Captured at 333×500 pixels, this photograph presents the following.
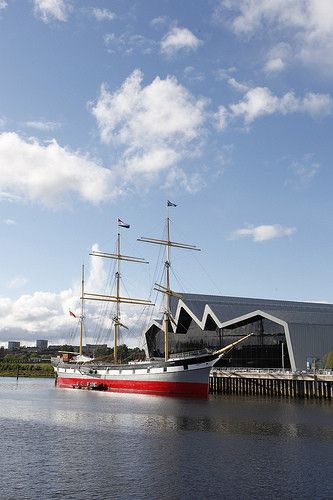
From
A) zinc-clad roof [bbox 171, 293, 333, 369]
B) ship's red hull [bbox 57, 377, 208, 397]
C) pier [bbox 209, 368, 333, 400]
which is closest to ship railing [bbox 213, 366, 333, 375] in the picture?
pier [bbox 209, 368, 333, 400]

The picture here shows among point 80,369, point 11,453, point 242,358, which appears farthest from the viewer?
point 80,369

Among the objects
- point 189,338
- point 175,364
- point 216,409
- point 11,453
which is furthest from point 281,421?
→ point 189,338

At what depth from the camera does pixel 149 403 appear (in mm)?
64500

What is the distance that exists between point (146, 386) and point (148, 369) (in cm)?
249

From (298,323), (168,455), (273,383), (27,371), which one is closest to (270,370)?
(273,383)

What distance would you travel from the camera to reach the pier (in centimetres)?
6988

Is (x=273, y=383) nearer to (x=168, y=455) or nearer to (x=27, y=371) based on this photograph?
(x=168, y=455)

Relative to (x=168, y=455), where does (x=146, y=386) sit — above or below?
→ above

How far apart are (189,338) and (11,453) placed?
7405 cm

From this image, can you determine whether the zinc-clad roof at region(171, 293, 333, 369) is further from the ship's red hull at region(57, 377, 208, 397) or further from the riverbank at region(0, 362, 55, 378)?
the riverbank at region(0, 362, 55, 378)

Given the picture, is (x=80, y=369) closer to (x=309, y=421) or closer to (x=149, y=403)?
(x=149, y=403)

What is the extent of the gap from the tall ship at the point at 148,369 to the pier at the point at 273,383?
417cm

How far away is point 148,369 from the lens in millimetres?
82250

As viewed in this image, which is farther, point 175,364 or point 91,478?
point 175,364
